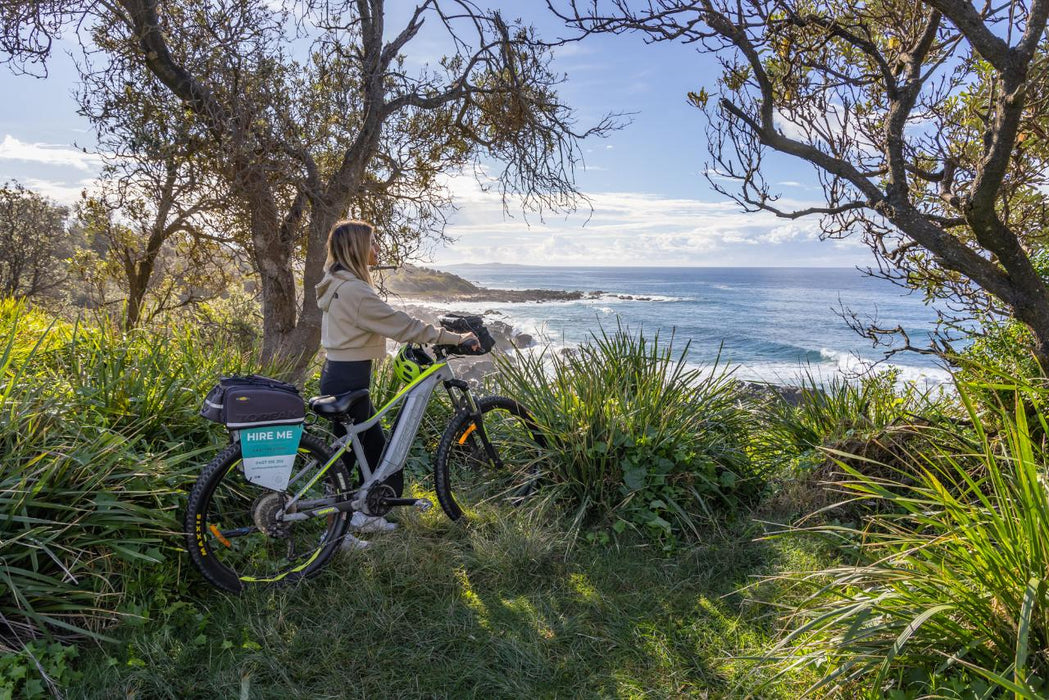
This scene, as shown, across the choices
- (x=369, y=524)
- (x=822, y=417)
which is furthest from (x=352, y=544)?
(x=822, y=417)

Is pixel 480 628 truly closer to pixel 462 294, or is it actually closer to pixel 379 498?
pixel 379 498

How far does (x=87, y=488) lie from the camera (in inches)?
123

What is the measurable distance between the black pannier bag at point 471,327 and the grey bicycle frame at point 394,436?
0.81ft

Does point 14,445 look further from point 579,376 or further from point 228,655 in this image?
point 579,376

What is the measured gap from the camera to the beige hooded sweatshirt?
3.83 m

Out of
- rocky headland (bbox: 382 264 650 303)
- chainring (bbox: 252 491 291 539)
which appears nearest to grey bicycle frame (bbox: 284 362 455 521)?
chainring (bbox: 252 491 291 539)

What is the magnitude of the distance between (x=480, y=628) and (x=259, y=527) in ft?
4.29

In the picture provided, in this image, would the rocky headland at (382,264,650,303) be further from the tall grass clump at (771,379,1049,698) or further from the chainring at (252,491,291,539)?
the tall grass clump at (771,379,1049,698)

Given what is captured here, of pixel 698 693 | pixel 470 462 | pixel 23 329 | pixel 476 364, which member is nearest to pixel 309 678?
pixel 698 693

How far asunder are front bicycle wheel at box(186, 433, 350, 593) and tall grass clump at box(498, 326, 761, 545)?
1.58 meters

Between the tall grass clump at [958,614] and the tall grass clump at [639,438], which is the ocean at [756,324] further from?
the tall grass clump at [958,614]

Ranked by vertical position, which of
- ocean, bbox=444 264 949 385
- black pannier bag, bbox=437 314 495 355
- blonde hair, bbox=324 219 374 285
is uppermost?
blonde hair, bbox=324 219 374 285

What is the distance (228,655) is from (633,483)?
8.40 ft

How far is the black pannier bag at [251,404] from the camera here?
3244mm
